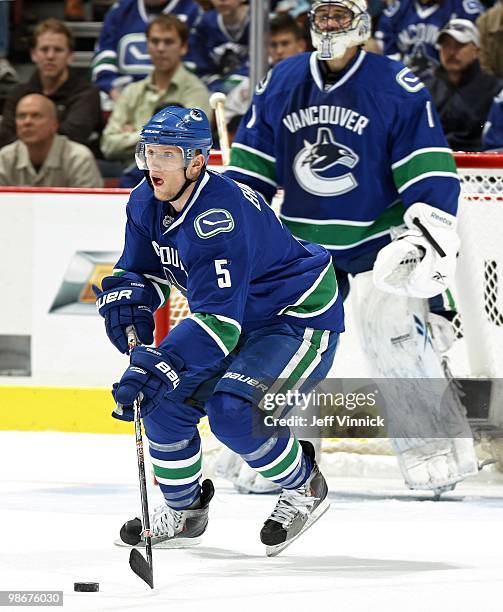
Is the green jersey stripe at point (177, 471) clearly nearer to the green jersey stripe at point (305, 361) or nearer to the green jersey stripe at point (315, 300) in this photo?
the green jersey stripe at point (305, 361)

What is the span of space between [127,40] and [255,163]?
241 centimetres

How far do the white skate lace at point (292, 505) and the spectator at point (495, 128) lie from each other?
230 cm

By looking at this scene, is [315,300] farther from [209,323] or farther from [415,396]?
[415,396]

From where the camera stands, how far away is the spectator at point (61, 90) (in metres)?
6.05

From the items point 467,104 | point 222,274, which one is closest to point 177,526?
point 222,274

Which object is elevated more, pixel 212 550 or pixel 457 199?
pixel 457 199

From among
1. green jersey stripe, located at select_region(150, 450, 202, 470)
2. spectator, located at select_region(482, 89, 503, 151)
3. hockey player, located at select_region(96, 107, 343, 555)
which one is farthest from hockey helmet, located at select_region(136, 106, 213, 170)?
spectator, located at select_region(482, 89, 503, 151)

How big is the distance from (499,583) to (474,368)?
1440 millimetres

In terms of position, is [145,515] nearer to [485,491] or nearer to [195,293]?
[195,293]

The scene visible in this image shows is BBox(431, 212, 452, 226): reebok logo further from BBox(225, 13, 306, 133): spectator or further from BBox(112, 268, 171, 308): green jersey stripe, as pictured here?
BBox(225, 13, 306, 133): spectator

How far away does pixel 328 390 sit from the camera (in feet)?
14.4

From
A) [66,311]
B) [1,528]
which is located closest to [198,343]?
[1,528]

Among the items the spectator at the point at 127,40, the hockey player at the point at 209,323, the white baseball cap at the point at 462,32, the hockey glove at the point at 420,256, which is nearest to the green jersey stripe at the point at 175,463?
the hockey player at the point at 209,323

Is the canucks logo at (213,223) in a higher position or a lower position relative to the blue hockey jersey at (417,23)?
lower
